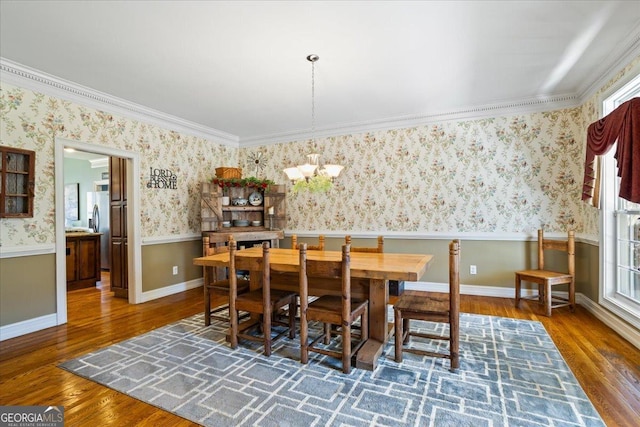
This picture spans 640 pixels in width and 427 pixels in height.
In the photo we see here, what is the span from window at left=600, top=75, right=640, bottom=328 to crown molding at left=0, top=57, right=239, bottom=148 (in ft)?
17.0

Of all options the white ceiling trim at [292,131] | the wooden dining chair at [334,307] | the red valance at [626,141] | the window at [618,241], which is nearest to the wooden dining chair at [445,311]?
the wooden dining chair at [334,307]

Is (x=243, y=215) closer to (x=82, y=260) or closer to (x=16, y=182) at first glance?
(x=82, y=260)

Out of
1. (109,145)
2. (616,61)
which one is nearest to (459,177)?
(616,61)

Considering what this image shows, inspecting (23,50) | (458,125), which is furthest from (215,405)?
(458,125)

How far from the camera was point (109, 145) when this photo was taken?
3.86m

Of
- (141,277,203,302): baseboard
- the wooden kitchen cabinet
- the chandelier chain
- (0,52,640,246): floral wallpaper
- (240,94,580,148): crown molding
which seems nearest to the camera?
the chandelier chain

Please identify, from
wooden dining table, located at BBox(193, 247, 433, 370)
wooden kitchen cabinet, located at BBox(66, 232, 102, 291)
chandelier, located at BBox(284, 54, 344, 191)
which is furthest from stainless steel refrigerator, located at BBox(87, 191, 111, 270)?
chandelier, located at BBox(284, 54, 344, 191)

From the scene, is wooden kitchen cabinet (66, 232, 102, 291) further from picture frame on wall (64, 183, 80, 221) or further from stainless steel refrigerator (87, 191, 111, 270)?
picture frame on wall (64, 183, 80, 221)

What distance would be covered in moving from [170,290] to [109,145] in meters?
2.14

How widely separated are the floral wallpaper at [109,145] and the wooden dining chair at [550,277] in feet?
15.3

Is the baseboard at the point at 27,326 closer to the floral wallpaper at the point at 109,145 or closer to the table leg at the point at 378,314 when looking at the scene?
the floral wallpaper at the point at 109,145

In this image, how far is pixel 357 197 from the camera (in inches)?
196

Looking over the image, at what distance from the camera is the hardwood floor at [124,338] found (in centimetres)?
185

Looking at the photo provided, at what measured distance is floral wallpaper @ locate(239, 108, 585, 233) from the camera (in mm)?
3945
